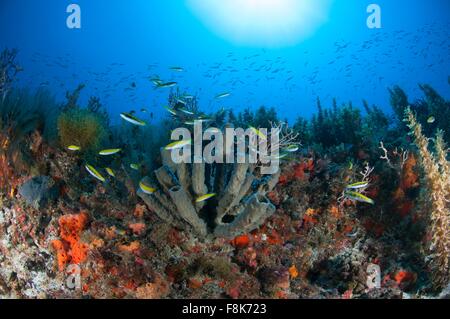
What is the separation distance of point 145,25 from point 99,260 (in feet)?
310

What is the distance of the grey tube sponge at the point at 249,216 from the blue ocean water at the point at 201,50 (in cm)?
5541

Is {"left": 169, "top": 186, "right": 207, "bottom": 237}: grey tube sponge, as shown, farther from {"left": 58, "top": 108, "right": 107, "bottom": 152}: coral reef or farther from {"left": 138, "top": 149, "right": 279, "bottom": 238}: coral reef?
{"left": 58, "top": 108, "right": 107, "bottom": 152}: coral reef

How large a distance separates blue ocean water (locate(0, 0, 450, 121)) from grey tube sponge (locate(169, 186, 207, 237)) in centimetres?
5536

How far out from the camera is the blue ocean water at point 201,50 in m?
61.7

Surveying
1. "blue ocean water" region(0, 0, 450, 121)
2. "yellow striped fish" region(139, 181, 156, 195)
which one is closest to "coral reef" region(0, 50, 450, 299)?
"yellow striped fish" region(139, 181, 156, 195)

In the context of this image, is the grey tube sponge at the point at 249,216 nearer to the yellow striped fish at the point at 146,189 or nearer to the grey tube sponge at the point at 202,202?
the grey tube sponge at the point at 202,202

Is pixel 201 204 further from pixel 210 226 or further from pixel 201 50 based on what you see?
pixel 201 50

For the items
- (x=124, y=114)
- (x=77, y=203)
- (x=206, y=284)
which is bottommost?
(x=206, y=284)

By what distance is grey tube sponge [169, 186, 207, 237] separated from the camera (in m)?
3.50

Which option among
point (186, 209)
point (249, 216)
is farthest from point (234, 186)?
point (186, 209)

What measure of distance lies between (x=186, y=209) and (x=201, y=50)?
97.7 metres

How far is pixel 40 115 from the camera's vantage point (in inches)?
250
